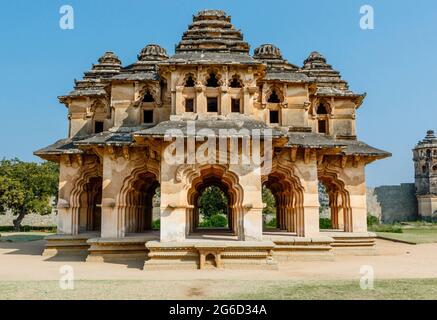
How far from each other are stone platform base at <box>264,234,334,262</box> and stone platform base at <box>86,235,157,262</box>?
5.05 metres

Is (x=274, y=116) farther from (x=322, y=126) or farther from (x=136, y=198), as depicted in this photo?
(x=136, y=198)

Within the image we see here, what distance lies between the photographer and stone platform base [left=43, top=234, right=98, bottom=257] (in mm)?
18328

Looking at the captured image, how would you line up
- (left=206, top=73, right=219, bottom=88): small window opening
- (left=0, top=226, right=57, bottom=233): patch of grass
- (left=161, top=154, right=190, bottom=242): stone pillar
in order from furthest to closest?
(left=0, top=226, right=57, bottom=233): patch of grass < (left=206, top=73, right=219, bottom=88): small window opening < (left=161, top=154, right=190, bottom=242): stone pillar

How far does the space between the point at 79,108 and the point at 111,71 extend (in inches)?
133

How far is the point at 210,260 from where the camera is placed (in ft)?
43.3

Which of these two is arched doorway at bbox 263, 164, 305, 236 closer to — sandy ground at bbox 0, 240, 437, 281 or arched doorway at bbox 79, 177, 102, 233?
sandy ground at bbox 0, 240, 437, 281

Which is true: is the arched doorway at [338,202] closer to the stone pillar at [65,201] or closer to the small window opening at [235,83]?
the small window opening at [235,83]

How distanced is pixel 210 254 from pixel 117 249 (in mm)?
4584

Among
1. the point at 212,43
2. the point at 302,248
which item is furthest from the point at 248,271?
the point at 212,43

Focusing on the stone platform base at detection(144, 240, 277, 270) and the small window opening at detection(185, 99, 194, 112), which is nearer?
the stone platform base at detection(144, 240, 277, 270)

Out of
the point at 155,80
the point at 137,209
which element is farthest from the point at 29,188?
the point at 155,80

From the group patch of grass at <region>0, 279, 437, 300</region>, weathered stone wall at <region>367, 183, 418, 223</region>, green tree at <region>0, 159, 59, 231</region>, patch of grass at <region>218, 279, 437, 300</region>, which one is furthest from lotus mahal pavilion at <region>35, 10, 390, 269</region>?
weathered stone wall at <region>367, 183, 418, 223</region>

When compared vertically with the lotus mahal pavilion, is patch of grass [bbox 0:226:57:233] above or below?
below
